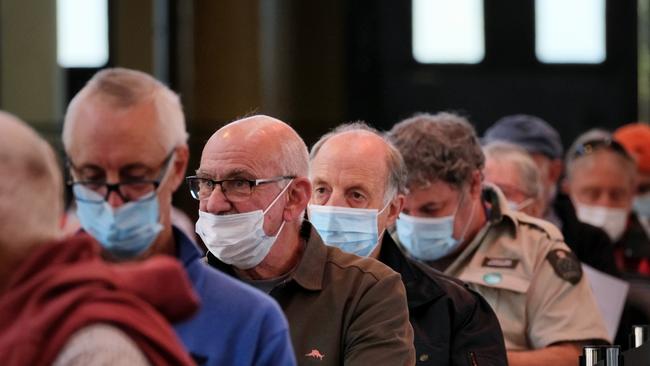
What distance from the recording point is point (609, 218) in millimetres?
8305

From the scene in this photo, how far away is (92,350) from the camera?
2572 mm

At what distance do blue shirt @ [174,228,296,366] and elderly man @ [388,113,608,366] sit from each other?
7.08 ft

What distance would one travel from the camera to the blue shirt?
354cm

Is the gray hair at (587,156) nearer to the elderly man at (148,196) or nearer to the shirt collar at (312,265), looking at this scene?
the shirt collar at (312,265)

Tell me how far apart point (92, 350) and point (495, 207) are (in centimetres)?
355

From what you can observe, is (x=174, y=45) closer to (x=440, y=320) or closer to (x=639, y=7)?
(x=639, y=7)

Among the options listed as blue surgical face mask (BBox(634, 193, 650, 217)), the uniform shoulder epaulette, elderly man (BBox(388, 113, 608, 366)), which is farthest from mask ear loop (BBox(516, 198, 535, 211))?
blue surgical face mask (BBox(634, 193, 650, 217))

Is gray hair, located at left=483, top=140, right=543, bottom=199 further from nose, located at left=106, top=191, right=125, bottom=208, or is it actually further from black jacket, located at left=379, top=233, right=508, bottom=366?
nose, located at left=106, top=191, right=125, bottom=208

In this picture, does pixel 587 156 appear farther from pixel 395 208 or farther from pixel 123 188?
pixel 123 188

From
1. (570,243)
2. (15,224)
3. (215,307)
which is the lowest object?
(570,243)

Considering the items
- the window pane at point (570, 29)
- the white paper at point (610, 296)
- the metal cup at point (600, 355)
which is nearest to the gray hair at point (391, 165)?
the metal cup at point (600, 355)

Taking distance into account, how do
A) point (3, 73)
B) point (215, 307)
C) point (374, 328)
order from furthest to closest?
1. point (3, 73)
2. point (374, 328)
3. point (215, 307)

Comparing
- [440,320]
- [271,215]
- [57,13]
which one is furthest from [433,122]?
[57,13]

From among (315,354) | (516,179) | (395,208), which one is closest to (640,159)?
(516,179)
